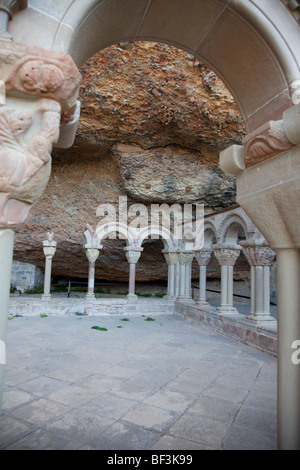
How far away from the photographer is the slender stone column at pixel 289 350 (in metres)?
1.39

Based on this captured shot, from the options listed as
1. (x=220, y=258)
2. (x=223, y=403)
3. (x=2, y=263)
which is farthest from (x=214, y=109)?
(x=2, y=263)

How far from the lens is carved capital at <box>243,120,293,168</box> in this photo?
141 cm

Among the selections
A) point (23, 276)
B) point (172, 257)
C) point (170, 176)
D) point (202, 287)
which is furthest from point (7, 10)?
point (23, 276)

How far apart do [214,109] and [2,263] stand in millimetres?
6836

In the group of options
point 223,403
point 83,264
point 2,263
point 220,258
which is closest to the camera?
point 2,263

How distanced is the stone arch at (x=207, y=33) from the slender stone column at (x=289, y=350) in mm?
853

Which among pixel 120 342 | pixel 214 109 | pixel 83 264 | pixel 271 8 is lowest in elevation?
pixel 120 342

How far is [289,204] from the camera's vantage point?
1450 millimetres

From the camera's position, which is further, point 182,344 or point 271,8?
point 182,344

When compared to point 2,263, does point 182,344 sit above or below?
below

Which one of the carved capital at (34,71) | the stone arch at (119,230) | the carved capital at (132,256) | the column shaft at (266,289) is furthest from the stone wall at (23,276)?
the carved capital at (34,71)

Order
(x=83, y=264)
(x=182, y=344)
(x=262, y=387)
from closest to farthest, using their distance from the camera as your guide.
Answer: (x=262, y=387) → (x=182, y=344) → (x=83, y=264)

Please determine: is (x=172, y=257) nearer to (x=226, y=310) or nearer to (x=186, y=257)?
(x=186, y=257)
